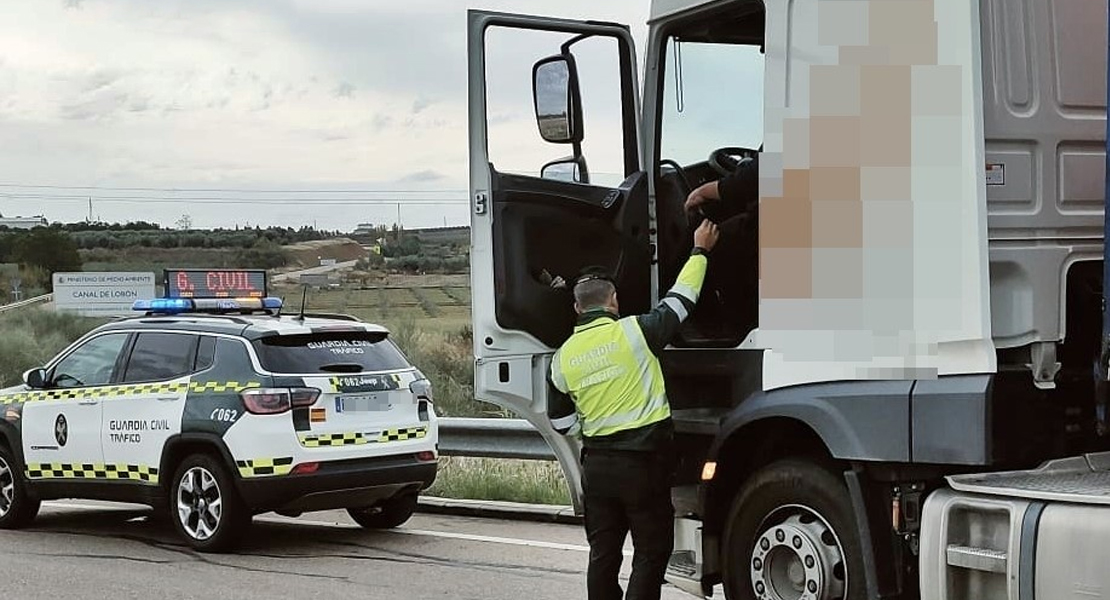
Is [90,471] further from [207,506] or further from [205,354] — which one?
[205,354]

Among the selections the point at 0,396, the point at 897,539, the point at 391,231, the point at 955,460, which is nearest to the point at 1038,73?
the point at 955,460

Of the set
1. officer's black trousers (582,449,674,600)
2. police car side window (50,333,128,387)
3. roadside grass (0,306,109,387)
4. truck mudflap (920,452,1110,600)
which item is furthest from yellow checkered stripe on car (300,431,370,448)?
roadside grass (0,306,109,387)

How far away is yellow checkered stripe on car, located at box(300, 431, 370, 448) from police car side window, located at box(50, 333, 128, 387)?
1957mm

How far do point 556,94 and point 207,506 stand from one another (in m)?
4.53

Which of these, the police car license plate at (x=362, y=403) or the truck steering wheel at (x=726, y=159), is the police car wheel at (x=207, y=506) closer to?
the police car license plate at (x=362, y=403)

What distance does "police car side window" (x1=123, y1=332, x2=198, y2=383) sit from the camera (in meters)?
9.05

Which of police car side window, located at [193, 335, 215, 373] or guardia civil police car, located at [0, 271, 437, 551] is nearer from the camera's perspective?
guardia civil police car, located at [0, 271, 437, 551]

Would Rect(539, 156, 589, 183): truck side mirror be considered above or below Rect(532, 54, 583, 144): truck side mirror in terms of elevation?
below

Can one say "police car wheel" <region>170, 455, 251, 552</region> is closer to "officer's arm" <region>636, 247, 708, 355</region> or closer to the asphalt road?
the asphalt road

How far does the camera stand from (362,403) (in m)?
8.79

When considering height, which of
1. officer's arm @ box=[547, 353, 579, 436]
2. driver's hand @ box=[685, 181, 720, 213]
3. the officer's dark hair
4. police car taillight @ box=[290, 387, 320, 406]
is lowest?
police car taillight @ box=[290, 387, 320, 406]

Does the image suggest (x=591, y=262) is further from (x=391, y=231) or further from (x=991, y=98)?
(x=391, y=231)

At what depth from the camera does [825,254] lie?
4578 millimetres

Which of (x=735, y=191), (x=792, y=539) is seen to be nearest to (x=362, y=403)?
(x=735, y=191)
